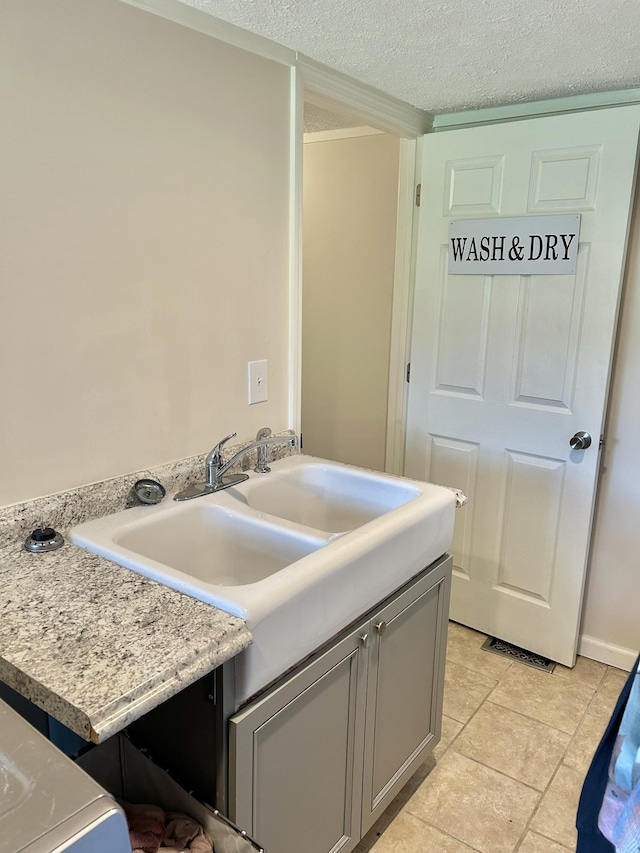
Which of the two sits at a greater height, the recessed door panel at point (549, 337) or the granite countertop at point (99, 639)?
the recessed door panel at point (549, 337)

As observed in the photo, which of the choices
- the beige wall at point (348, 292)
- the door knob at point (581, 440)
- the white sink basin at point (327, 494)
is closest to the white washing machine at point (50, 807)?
the white sink basin at point (327, 494)

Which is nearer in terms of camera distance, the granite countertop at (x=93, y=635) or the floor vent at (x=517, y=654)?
the granite countertop at (x=93, y=635)

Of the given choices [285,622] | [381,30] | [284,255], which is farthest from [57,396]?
[381,30]

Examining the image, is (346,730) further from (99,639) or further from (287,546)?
(99,639)

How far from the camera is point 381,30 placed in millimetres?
1588

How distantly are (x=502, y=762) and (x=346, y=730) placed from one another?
0.83 meters

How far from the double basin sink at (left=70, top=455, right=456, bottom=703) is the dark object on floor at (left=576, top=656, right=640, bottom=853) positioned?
523mm

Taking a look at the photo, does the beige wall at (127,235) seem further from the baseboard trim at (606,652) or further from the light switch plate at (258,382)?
the baseboard trim at (606,652)

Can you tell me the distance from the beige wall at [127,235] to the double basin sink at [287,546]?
194 millimetres

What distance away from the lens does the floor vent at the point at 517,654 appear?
2499 millimetres

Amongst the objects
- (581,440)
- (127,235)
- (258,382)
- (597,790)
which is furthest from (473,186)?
(597,790)

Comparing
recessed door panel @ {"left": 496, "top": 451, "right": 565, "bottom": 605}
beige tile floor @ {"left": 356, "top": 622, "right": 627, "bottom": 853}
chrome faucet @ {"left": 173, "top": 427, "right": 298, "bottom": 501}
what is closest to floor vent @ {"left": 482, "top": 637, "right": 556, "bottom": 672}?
beige tile floor @ {"left": 356, "top": 622, "right": 627, "bottom": 853}

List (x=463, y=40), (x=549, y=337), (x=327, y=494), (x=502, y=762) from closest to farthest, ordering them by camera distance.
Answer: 1. (x=463, y=40)
2. (x=327, y=494)
3. (x=502, y=762)
4. (x=549, y=337)

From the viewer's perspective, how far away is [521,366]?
237 cm
